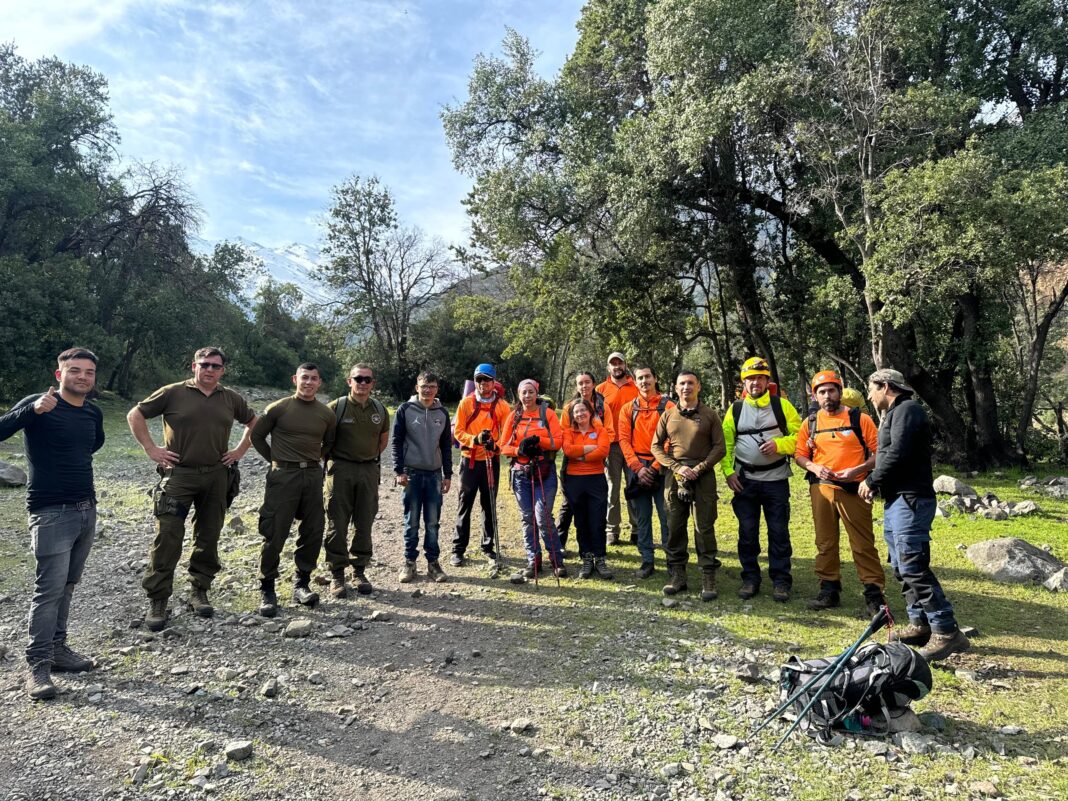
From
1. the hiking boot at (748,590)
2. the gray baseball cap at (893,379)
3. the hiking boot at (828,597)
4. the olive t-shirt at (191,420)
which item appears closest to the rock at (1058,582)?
the hiking boot at (828,597)

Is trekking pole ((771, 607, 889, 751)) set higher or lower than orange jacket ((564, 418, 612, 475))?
lower

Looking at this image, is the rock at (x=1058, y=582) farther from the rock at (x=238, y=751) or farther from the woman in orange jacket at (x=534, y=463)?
the rock at (x=238, y=751)

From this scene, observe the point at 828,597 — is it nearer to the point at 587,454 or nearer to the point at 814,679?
the point at 814,679

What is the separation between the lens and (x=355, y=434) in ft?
20.3

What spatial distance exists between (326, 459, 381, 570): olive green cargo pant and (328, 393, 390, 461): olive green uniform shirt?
0.29ft

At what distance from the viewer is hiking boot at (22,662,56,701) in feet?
13.2

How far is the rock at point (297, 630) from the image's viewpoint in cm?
520

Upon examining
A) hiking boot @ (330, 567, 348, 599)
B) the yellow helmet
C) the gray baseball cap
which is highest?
the yellow helmet

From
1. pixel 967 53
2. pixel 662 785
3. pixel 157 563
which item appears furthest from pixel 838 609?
pixel 967 53

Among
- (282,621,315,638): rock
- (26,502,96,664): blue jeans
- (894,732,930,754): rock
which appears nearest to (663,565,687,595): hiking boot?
(894,732,930,754): rock

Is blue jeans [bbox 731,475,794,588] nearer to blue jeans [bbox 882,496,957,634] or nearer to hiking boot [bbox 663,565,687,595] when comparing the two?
hiking boot [bbox 663,565,687,595]

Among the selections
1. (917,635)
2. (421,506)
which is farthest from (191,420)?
(917,635)

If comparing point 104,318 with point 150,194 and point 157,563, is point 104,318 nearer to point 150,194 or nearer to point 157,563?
point 150,194

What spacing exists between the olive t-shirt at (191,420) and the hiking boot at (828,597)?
5873 millimetres
